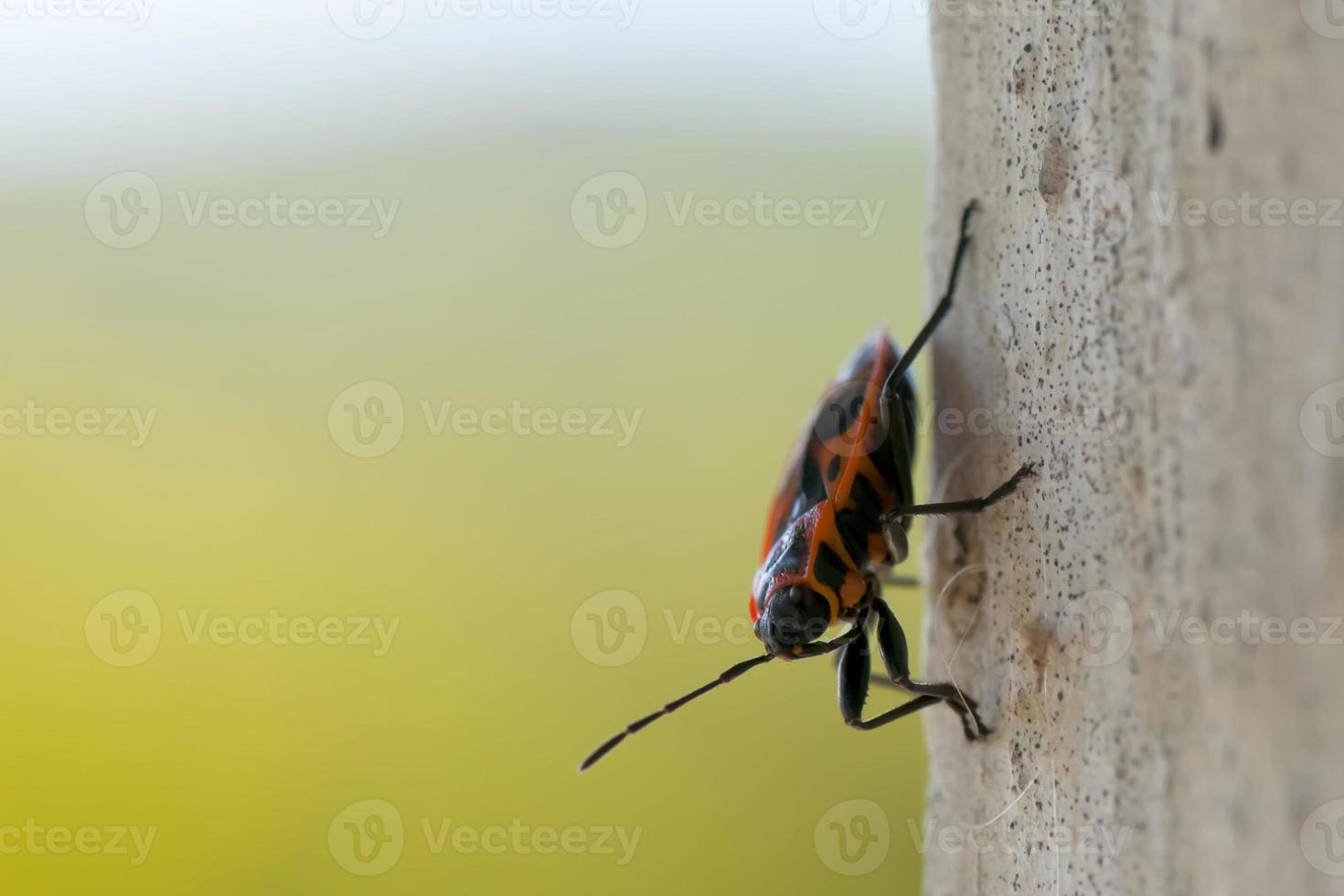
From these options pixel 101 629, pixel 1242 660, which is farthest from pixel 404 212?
pixel 1242 660

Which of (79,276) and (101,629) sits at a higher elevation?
(79,276)

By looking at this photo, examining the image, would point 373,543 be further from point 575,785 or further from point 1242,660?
point 1242,660

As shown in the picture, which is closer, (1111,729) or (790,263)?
(1111,729)
